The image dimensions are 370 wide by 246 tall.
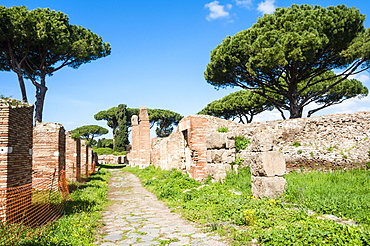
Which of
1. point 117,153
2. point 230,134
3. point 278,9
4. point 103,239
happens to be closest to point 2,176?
point 103,239

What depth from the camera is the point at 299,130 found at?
989cm

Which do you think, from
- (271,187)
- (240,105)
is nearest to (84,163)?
(271,187)

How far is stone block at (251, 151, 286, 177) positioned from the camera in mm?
6852

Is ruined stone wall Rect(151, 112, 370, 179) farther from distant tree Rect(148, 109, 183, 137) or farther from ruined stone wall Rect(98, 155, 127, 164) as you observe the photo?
distant tree Rect(148, 109, 183, 137)

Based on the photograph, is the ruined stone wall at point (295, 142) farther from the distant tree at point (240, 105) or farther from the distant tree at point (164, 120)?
the distant tree at point (164, 120)

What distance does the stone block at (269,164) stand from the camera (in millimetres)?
6852

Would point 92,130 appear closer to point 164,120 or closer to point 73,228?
point 164,120

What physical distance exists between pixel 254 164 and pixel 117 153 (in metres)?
32.0

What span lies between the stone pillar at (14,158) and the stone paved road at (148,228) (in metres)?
1.56

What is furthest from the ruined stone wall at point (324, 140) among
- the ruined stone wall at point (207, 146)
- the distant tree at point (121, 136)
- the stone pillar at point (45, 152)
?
the distant tree at point (121, 136)

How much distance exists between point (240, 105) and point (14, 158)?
87.8ft

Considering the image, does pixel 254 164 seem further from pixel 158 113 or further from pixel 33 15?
pixel 158 113

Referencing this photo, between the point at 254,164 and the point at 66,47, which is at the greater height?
the point at 66,47

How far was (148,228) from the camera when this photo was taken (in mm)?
5312
